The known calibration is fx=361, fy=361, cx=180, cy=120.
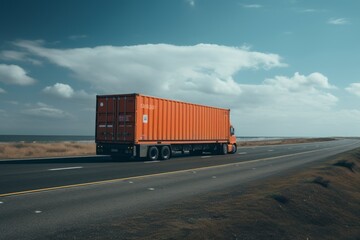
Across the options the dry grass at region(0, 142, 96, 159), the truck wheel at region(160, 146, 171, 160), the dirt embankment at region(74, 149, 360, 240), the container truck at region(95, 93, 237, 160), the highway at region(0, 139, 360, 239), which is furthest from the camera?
the dry grass at region(0, 142, 96, 159)

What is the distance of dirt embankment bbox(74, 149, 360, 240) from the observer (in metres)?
6.59

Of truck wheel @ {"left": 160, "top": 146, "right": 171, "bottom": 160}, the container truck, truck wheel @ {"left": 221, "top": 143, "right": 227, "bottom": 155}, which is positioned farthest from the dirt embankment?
truck wheel @ {"left": 221, "top": 143, "right": 227, "bottom": 155}

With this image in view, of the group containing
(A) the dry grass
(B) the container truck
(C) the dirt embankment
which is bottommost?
(C) the dirt embankment

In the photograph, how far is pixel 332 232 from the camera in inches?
340

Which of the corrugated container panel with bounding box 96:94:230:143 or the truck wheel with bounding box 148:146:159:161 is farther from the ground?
the corrugated container panel with bounding box 96:94:230:143

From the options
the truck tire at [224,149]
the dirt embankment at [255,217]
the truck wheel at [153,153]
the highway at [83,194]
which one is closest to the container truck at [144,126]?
the truck wheel at [153,153]

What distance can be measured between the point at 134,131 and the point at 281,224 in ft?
47.9

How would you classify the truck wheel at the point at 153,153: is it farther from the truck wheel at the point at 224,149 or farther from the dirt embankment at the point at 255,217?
the dirt embankment at the point at 255,217

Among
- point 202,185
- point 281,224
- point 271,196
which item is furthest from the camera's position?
point 202,185

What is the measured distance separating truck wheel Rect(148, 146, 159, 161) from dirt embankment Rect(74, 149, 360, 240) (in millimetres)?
10750

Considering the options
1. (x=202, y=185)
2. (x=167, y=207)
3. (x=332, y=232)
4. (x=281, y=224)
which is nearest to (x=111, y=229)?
(x=167, y=207)

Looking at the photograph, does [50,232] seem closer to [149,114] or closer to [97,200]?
[97,200]

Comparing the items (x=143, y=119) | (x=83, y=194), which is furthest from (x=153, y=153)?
(x=83, y=194)

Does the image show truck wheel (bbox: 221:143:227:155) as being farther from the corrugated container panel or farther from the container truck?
the corrugated container panel
